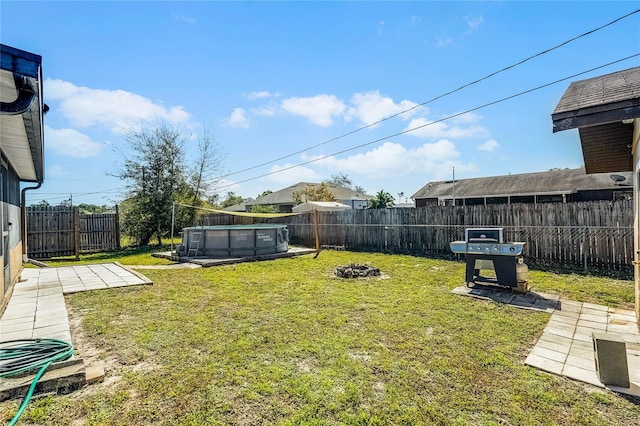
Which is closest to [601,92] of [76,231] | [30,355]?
[30,355]

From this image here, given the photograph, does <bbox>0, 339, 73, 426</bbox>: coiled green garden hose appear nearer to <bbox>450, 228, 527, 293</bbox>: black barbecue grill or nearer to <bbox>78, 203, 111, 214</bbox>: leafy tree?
<bbox>450, 228, 527, 293</bbox>: black barbecue grill

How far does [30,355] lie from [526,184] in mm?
23283

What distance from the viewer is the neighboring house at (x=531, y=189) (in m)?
16.2

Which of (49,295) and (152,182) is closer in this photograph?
(49,295)

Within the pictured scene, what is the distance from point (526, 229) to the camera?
841 centimetres

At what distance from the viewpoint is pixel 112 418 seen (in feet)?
6.92

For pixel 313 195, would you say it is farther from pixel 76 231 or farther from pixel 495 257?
pixel 495 257

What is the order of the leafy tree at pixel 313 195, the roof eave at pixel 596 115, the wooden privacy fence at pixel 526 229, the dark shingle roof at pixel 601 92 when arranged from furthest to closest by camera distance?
the leafy tree at pixel 313 195
the wooden privacy fence at pixel 526 229
the dark shingle roof at pixel 601 92
the roof eave at pixel 596 115

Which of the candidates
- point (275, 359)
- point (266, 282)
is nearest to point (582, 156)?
point (275, 359)

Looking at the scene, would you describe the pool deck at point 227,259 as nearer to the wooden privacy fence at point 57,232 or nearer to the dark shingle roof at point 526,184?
the wooden privacy fence at point 57,232

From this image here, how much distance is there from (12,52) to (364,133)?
40.3 feet

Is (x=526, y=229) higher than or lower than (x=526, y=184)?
lower

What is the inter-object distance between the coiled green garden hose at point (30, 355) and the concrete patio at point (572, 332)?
4.33 metres

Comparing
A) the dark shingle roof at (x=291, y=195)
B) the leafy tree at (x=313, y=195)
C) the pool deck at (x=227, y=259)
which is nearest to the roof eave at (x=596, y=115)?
the pool deck at (x=227, y=259)
